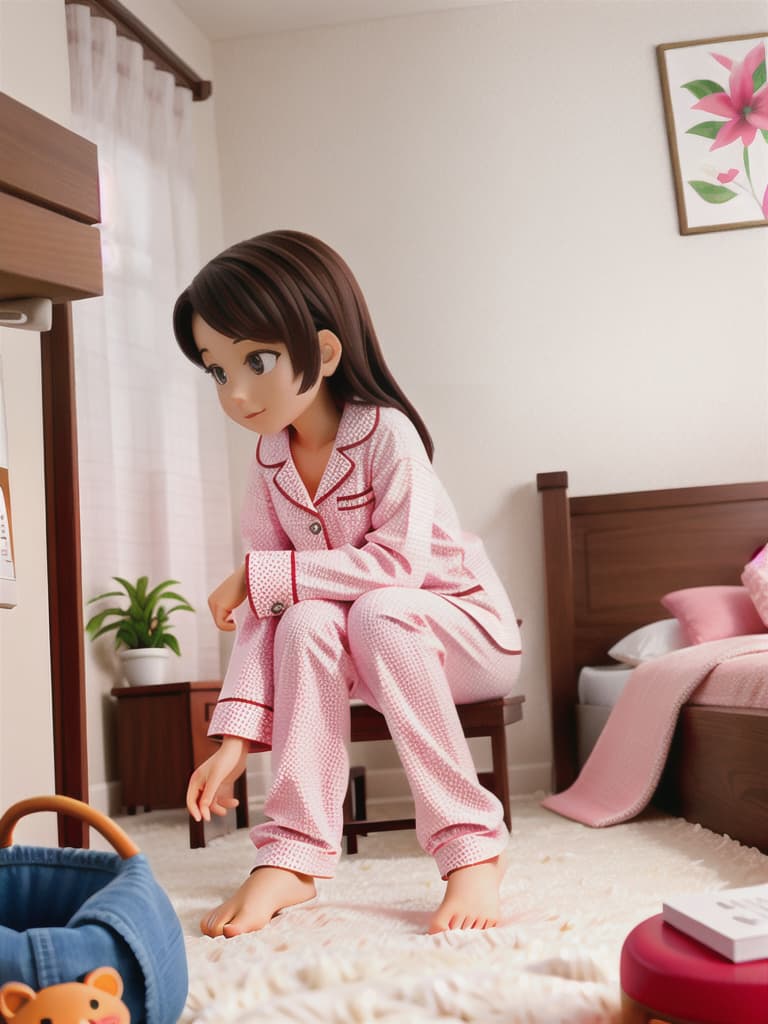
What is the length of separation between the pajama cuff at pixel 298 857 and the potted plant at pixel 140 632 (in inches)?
49.2

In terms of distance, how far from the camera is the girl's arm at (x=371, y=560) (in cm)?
147

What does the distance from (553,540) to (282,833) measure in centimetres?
167

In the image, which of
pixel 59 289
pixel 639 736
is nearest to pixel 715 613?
pixel 639 736

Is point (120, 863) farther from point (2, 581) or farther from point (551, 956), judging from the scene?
point (2, 581)

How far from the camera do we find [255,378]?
1.56 meters

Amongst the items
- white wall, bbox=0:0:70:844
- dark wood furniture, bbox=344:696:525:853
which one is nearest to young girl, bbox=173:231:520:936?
dark wood furniture, bbox=344:696:525:853

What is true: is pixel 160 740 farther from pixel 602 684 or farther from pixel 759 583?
pixel 759 583

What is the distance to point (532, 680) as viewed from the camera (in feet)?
9.89

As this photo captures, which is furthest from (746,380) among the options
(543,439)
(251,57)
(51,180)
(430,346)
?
(51,180)

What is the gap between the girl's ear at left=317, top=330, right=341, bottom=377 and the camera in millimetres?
1611

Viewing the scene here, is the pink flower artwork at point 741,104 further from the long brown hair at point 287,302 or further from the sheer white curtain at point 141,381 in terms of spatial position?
the long brown hair at point 287,302

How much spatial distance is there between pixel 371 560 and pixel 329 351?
33 centimetres

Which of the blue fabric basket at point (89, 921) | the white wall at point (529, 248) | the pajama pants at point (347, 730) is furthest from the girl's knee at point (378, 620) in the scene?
the white wall at point (529, 248)

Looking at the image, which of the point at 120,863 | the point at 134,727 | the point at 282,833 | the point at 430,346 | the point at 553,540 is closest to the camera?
the point at 120,863
